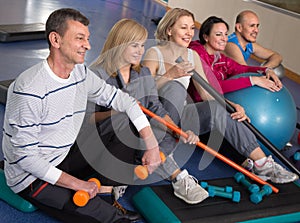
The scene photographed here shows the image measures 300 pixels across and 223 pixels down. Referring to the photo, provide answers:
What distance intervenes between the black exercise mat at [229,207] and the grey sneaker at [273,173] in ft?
0.35

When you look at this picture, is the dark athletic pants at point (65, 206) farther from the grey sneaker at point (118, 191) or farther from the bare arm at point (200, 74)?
the bare arm at point (200, 74)

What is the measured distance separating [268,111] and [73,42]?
1.40 metres

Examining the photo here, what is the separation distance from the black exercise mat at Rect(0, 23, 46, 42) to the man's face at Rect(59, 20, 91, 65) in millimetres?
2682

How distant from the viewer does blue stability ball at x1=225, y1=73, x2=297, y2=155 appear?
2691 millimetres

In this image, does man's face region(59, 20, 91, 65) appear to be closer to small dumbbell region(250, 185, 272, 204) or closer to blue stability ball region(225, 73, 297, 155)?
small dumbbell region(250, 185, 272, 204)

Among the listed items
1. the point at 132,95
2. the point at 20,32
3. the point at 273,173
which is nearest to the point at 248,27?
the point at 273,173

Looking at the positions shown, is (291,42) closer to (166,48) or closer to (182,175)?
(166,48)

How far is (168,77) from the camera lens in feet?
8.47

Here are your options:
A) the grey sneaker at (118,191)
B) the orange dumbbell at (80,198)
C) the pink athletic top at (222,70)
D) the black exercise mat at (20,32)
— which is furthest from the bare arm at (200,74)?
the black exercise mat at (20,32)

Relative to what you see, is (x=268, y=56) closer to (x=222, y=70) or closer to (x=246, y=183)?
(x=222, y=70)

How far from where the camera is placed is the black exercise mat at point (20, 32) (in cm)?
423

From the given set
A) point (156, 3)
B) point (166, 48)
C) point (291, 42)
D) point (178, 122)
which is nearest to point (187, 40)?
point (166, 48)

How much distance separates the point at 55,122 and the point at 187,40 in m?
1.12

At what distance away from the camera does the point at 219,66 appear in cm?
300
